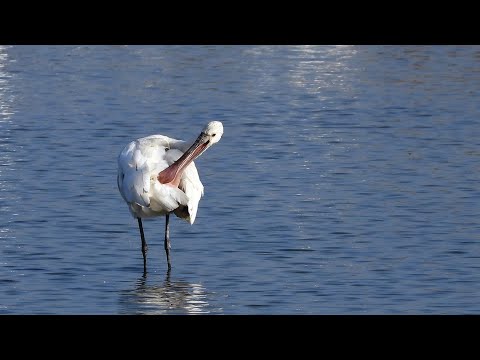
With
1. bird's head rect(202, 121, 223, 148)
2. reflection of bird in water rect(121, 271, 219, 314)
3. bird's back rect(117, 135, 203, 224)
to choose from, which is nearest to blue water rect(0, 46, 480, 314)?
reflection of bird in water rect(121, 271, 219, 314)

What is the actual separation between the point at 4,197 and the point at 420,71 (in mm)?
11291

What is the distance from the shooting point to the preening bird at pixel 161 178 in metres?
11.6

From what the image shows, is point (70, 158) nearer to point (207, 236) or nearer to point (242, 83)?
point (207, 236)

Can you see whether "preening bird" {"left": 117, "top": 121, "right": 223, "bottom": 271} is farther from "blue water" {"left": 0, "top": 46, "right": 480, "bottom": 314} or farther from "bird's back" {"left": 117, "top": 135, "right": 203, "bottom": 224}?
"blue water" {"left": 0, "top": 46, "right": 480, "bottom": 314}

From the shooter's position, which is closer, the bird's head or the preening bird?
the preening bird

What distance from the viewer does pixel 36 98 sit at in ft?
70.9

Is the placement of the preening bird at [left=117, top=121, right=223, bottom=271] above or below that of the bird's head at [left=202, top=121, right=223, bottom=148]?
below

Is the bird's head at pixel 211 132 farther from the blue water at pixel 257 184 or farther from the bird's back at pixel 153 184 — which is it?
the blue water at pixel 257 184

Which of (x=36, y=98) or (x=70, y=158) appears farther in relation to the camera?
(x=36, y=98)

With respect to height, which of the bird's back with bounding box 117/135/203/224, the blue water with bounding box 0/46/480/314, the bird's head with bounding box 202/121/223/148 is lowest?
the blue water with bounding box 0/46/480/314

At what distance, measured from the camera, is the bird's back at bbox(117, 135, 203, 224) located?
458 inches

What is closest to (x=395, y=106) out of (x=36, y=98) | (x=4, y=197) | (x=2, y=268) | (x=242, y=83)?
(x=242, y=83)

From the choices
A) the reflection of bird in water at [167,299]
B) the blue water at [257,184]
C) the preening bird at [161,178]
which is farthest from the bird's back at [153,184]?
the reflection of bird in water at [167,299]

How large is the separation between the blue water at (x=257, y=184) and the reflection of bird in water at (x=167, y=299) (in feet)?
0.08
